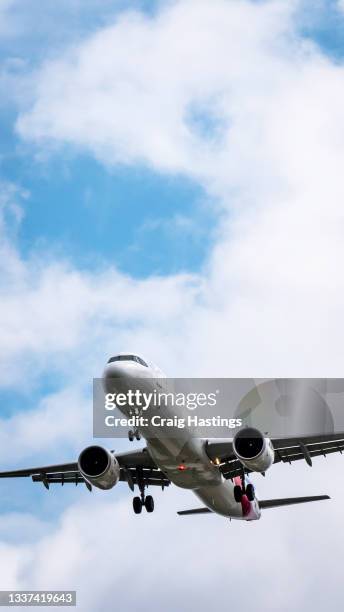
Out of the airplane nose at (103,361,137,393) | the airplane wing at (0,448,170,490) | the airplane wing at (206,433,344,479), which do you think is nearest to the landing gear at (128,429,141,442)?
the airplane nose at (103,361,137,393)

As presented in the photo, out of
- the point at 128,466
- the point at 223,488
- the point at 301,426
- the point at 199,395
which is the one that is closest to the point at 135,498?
the point at 128,466

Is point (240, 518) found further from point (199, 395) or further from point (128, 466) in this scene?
point (199, 395)

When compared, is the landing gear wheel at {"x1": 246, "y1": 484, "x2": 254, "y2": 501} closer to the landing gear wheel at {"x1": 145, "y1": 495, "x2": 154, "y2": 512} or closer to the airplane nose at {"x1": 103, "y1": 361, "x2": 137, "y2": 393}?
the landing gear wheel at {"x1": 145, "y1": 495, "x2": 154, "y2": 512}

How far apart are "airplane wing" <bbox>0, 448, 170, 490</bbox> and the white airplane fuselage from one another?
262 cm

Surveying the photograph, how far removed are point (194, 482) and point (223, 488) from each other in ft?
7.59

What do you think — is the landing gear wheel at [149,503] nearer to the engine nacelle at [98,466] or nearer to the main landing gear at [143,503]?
the main landing gear at [143,503]

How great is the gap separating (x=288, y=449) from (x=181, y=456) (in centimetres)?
726

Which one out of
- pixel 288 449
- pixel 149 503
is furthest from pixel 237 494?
pixel 149 503

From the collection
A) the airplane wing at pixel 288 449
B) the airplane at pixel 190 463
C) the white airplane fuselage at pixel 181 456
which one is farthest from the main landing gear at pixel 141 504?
the airplane wing at pixel 288 449

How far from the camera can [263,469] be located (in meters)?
37.1

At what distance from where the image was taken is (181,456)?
3666cm

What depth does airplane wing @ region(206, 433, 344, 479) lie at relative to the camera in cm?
3853

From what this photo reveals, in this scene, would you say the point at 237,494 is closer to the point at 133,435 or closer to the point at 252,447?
the point at 252,447

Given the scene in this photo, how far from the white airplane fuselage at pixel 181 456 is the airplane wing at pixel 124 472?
103 inches
